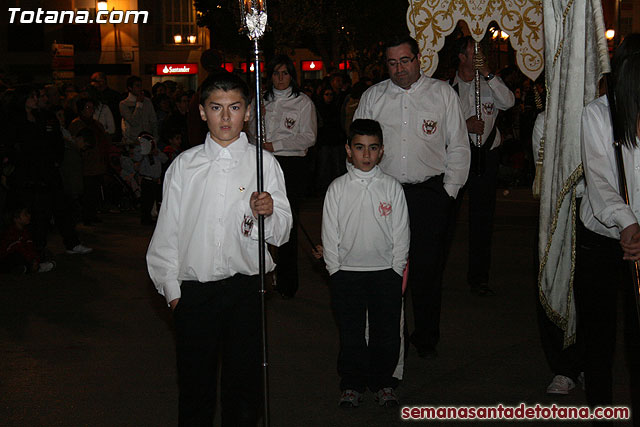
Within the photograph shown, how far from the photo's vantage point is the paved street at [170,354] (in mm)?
5949

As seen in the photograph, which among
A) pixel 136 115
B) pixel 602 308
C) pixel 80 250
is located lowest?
pixel 80 250

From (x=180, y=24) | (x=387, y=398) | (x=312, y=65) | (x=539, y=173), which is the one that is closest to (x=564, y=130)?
(x=539, y=173)

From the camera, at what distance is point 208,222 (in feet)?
14.8

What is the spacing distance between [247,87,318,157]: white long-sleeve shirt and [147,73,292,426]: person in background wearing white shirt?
14.5ft

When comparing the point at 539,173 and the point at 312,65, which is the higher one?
the point at 312,65

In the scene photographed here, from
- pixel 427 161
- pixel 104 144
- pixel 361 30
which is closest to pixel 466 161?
pixel 427 161

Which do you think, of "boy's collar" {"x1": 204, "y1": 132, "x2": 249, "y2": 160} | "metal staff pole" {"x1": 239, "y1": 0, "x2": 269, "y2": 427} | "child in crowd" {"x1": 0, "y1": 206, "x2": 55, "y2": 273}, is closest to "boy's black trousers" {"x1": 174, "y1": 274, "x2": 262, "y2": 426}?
"metal staff pole" {"x1": 239, "y1": 0, "x2": 269, "y2": 427}

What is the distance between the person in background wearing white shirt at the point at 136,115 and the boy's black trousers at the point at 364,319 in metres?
11.6

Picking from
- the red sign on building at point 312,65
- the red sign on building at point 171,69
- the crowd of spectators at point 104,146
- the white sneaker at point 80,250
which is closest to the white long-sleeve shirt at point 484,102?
the crowd of spectators at point 104,146

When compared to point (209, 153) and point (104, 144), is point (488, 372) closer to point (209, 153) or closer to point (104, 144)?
point (209, 153)

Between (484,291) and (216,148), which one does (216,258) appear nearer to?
(216,148)

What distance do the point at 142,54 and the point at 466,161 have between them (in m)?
42.5

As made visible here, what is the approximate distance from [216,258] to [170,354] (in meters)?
2.90

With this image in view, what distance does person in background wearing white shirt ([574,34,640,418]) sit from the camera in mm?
4500
